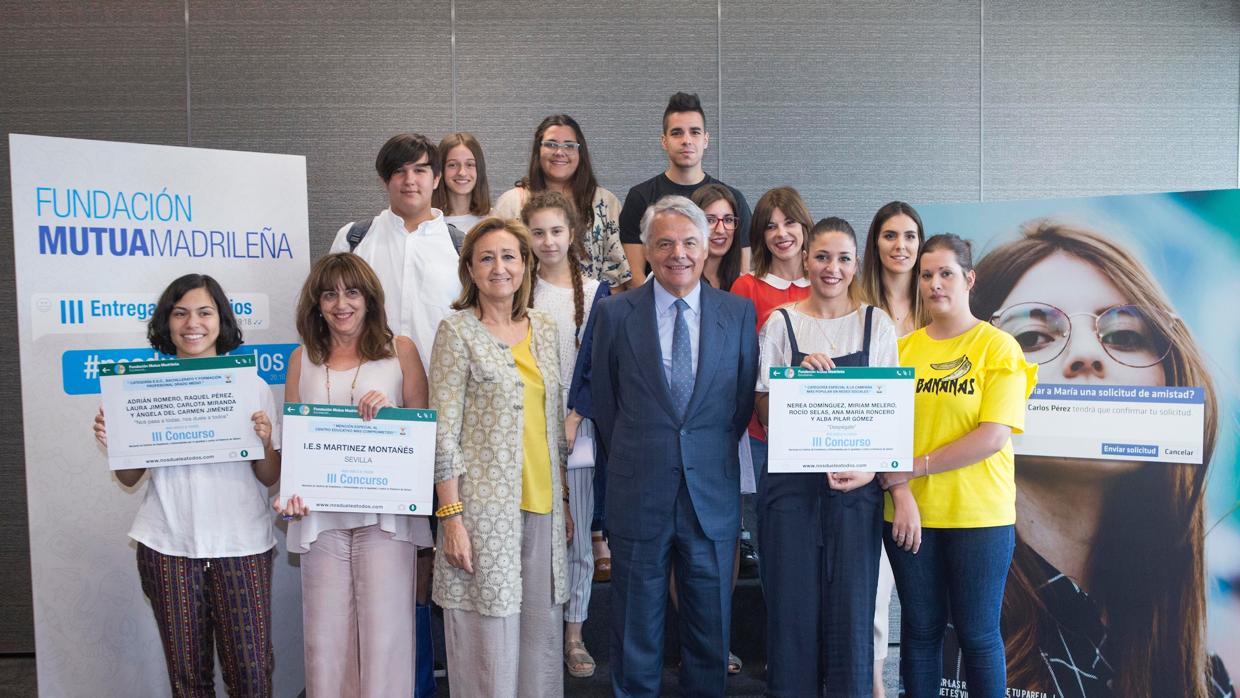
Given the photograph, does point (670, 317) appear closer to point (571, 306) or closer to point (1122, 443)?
point (571, 306)

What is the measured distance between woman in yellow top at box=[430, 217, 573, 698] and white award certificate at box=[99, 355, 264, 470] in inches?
25.7

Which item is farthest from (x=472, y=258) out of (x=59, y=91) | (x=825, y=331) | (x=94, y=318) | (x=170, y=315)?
(x=59, y=91)

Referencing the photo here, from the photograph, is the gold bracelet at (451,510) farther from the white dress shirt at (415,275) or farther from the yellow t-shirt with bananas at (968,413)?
the yellow t-shirt with bananas at (968,413)

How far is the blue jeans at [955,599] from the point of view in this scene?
98.1 inches

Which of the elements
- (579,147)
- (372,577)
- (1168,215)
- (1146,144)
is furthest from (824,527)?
(1146,144)

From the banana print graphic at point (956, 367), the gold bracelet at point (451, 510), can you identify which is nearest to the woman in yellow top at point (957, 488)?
the banana print graphic at point (956, 367)

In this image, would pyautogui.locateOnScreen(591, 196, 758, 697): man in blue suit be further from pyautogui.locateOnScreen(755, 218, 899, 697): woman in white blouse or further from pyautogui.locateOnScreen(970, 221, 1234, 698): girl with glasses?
pyautogui.locateOnScreen(970, 221, 1234, 698): girl with glasses

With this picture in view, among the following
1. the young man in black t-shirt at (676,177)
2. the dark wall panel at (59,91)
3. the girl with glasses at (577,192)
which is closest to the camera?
the girl with glasses at (577,192)

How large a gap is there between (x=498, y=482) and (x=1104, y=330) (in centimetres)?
228

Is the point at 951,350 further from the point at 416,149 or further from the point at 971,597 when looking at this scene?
the point at 416,149

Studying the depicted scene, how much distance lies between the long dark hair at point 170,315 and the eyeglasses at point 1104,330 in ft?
9.10

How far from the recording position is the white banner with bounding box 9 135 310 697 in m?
3.03

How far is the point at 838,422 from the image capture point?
2.48m

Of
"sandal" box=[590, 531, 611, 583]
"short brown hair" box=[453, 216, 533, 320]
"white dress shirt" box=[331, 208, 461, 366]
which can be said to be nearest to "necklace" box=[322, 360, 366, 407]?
"short brown hair" box=[453, 216, 533, 320]
